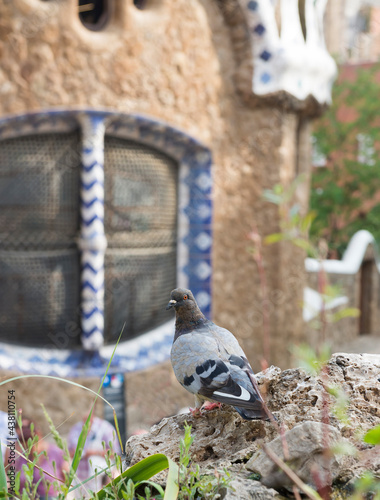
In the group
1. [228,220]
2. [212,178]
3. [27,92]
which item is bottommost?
[228,220]

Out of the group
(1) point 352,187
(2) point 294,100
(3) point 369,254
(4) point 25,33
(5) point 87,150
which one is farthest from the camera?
(1) point 352,187

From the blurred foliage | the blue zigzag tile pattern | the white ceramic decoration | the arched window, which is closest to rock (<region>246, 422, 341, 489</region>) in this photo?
the blue zigzag tile pattern

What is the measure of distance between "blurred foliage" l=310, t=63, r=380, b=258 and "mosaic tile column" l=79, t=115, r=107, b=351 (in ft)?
22.6

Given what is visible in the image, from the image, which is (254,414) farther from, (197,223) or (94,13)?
(94,13)

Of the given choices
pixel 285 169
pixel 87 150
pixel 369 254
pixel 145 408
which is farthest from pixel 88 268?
pixel 369 254

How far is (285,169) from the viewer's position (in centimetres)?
501

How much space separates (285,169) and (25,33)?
86.4 inches

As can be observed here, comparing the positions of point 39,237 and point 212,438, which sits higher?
point 39,237

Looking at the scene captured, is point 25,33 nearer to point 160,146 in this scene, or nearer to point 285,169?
point 160,146

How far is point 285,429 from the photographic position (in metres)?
1.38

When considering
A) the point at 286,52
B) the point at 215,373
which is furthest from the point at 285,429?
the point at 286,52

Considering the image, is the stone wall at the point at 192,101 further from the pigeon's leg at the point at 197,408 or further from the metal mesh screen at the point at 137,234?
the pigeon's leg at the point at 197,408

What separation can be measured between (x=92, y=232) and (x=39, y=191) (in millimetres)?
445

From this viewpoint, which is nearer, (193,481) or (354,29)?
(193,481)
